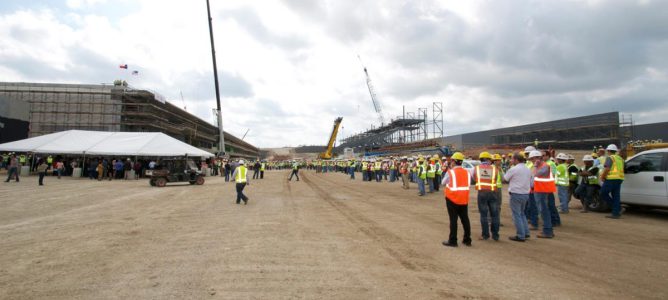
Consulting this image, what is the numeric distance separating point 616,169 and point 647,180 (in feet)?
3.11

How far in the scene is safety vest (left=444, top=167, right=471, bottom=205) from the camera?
6613 mm

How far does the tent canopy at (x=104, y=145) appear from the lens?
89.1ft

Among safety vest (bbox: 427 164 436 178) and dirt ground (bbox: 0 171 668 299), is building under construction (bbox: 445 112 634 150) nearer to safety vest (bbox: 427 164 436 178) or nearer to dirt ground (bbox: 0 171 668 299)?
safety vest (bbox: 427 164 436 178)

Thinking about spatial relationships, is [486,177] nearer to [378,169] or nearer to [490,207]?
[490,207]

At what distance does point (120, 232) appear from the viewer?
818 centimetres

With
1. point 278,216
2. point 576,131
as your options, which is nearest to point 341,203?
point 278,216

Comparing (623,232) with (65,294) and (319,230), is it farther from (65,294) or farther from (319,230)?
(65,294)

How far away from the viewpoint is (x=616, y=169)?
9.65m

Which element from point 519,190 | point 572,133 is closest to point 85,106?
point 519,190

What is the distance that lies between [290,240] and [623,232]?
7583mm

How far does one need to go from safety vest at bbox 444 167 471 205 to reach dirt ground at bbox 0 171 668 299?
0.91 meters

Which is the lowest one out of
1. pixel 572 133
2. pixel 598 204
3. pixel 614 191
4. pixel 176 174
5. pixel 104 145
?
pixel 598 204

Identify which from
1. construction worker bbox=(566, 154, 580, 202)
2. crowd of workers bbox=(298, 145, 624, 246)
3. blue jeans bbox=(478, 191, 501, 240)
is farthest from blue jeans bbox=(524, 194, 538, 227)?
construction worker bbox=(566, 154, 580, 202)

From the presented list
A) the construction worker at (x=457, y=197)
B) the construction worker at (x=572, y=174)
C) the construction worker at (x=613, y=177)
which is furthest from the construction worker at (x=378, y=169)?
the construction worker at (x=457, y=197)
